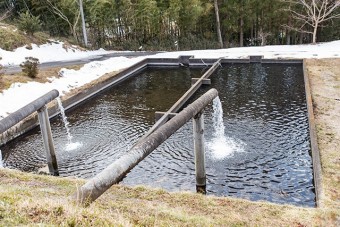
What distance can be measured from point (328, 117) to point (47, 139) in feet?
23.6

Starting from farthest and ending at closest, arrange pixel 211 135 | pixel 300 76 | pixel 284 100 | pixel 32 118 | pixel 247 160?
pixel 300 76 → pixel 284 100 → pixel 32 118 → pixel 211 135 → pixel 247 160

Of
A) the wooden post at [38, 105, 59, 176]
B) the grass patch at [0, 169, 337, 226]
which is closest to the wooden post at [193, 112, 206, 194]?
the grass patch at [0, 169, 337, 226]

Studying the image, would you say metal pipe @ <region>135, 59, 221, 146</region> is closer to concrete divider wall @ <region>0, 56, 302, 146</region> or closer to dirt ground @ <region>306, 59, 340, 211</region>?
concrete divider wall @ <region>0, 56, 302, 146</region>

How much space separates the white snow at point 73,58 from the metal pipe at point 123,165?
7.12 m

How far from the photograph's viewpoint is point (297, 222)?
14.3 feet

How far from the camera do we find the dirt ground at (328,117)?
576 centimetres

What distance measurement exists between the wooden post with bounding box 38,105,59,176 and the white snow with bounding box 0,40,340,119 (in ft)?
12.5

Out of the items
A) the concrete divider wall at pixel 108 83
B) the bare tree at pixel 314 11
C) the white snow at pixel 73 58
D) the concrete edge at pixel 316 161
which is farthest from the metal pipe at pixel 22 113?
the bare tree at pixel 314 11

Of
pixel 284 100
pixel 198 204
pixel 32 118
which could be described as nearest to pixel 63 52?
pixel 32 118

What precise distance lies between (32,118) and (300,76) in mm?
11109

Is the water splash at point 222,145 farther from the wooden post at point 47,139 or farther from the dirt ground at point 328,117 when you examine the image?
the wooden post at point 47,139

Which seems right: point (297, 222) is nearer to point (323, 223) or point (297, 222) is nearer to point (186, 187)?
point (323, 223)

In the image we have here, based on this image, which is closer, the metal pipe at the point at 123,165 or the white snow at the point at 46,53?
the metal pipe at the point at 123,165

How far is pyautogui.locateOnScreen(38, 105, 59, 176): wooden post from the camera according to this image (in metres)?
7.12
